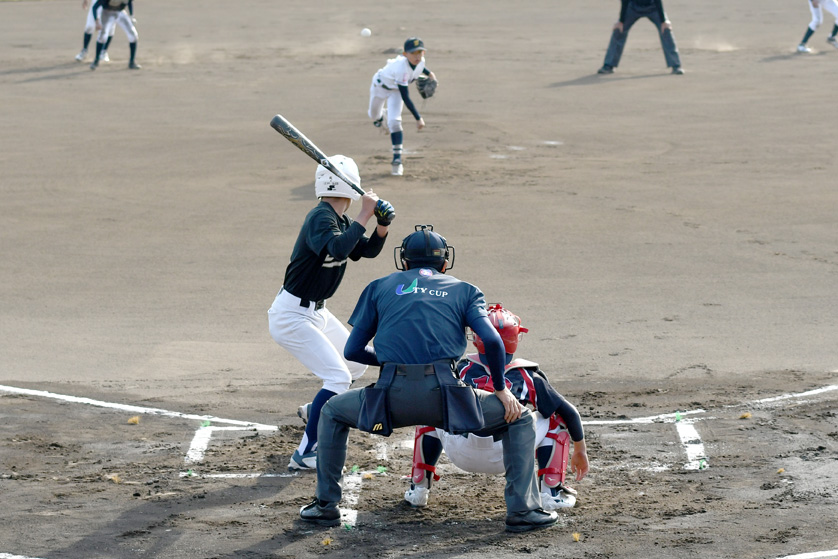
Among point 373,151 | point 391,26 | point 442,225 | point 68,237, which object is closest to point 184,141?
point 373,151

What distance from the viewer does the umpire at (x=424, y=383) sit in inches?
239

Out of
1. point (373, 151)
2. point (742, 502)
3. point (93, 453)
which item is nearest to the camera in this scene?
point (742, 502)

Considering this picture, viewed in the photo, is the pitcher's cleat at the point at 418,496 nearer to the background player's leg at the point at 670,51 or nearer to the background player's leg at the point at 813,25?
the background player's leg at the point at 670,51

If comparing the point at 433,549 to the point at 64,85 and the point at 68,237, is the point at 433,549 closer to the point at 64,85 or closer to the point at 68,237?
the point at 68,237

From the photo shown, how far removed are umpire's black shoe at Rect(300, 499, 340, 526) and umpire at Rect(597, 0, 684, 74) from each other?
856 inches

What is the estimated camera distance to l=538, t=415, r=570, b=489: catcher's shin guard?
671cm

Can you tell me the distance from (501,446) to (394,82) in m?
Result: 11.2

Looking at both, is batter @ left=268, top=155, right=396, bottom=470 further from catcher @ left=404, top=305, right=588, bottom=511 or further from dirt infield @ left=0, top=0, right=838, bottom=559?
catcher @ left=404, top=305, right=588, bottom=511

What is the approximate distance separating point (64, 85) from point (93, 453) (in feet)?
62.8

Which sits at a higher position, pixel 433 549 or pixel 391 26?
pixel 391 26

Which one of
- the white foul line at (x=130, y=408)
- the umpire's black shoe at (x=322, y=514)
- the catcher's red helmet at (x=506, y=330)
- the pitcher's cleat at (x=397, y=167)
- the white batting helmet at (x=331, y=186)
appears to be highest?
the white batting helmet at (x=331, y=186)

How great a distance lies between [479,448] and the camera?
659 cm

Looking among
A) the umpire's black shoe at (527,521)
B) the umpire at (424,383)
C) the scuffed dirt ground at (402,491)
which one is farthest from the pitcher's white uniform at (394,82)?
the umpire's black shoe at (527,521)

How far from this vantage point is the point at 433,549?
6125 millimetres
